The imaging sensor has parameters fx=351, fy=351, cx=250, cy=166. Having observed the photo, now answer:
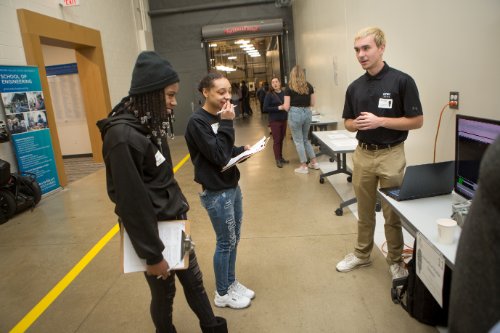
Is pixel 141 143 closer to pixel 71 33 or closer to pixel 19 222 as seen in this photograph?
pixel 19 222

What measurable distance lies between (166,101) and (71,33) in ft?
18.5

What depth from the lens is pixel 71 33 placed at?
235 inches

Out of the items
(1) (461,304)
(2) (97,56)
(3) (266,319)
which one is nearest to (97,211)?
(3) (266,319)

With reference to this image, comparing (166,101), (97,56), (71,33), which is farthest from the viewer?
(97,56)

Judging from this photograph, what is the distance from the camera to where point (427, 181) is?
1.91 meters

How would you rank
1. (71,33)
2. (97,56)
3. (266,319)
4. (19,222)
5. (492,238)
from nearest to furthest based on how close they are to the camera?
(492,238), (266,319), (19,222), (71,33), (97,56)

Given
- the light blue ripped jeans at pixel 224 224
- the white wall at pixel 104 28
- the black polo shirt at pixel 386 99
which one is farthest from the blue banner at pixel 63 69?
the black polo shirt at pixel 386 99

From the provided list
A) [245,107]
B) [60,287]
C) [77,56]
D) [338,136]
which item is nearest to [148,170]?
[60,287]

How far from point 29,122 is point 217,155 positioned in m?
4.18

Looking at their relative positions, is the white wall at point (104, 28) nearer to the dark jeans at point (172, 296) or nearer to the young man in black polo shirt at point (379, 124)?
the dark jeans at point (172, 296)

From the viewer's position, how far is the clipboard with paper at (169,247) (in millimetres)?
1395

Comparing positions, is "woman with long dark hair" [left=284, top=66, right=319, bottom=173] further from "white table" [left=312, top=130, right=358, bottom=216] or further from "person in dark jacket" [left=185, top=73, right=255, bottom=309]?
"person in dark jacket" [left=185, top=73, right=255, bottom=309]

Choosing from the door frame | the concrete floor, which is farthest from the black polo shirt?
the door frame

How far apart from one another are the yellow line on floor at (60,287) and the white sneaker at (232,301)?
119 centimetres
